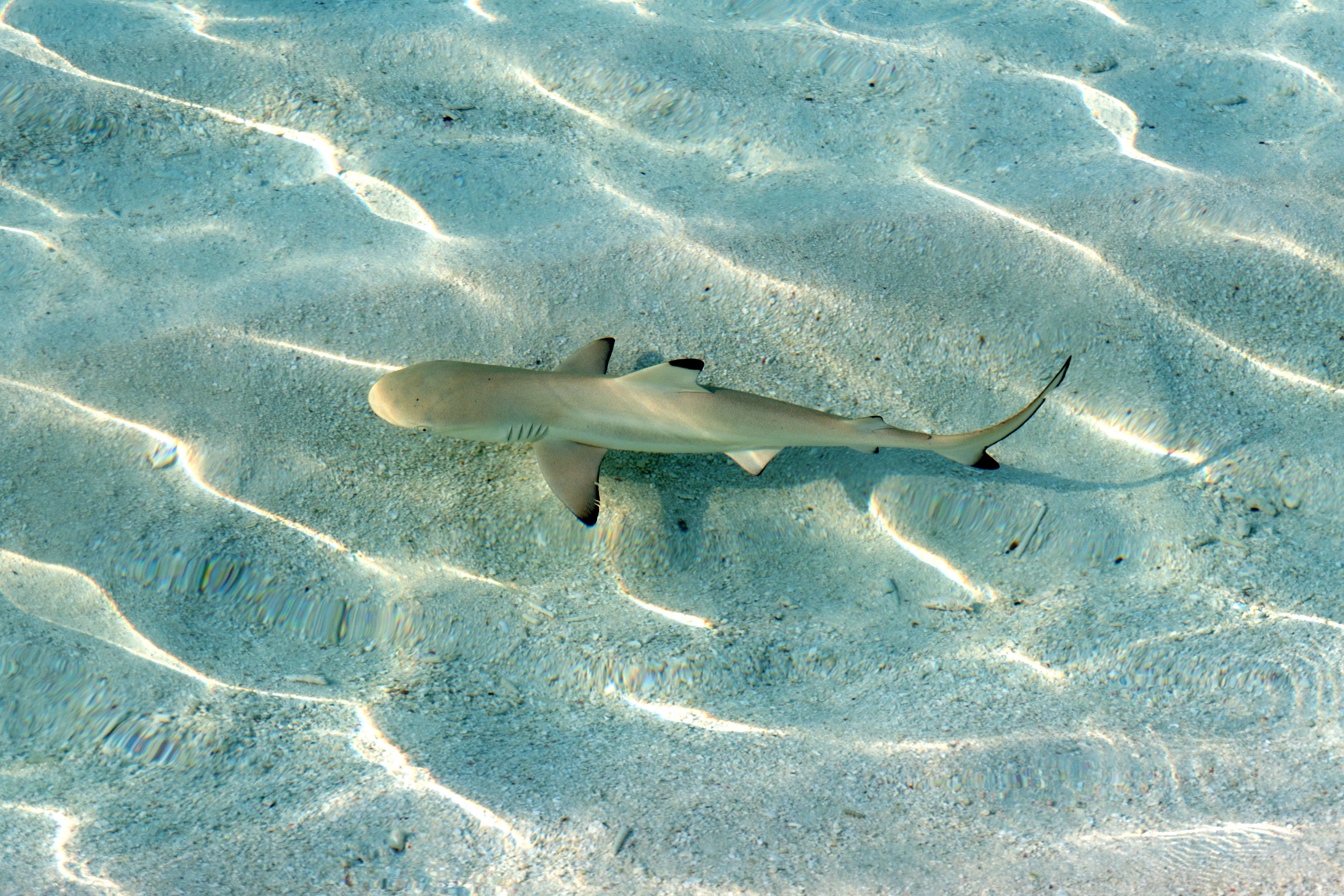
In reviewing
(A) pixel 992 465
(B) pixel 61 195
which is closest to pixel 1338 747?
(A) pixel 992 465

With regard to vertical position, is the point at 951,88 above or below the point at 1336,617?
above

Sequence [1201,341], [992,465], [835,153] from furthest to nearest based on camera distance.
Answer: [835,153]
[1201,341]
[992,465]

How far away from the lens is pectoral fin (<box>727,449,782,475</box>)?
8.87 feet

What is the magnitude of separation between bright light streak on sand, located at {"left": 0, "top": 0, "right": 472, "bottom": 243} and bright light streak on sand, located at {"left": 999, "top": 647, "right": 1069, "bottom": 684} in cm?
224

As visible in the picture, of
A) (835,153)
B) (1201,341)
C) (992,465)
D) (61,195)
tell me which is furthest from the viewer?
(835,153)

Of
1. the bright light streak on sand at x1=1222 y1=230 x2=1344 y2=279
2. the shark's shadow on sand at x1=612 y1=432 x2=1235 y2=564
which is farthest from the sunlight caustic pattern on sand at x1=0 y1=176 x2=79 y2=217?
the bright light streak on sand at x1=1222 y1=230 x2=1344 y2=279

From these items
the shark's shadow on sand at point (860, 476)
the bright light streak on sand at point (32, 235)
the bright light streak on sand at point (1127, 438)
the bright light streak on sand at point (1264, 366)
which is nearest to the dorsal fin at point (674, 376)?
the shark's shadow on sand at point (860, 476)

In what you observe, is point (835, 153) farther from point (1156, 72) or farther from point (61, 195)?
point (61, 195)

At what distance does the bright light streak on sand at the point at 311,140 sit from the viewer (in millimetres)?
3396

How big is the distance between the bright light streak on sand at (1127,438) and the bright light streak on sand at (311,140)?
216 centimetres

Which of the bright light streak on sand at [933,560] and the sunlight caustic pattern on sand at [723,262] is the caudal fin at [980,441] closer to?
the bright light streak on sand at [933,560]

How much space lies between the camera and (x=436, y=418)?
100 inches

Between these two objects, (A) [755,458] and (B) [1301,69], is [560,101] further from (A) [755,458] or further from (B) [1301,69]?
(B) [1301,69]

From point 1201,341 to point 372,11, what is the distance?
3702 millimetres
